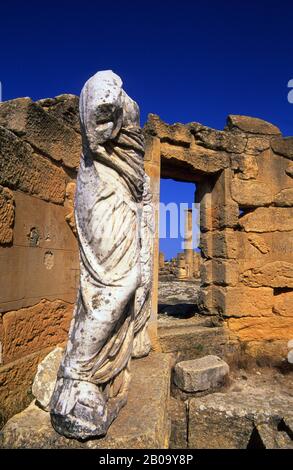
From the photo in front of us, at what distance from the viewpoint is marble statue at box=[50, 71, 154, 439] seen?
64.8 inches

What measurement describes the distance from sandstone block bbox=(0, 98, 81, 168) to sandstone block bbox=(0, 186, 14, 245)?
70cm

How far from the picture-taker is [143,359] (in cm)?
287

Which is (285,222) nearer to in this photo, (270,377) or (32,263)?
(270,377)

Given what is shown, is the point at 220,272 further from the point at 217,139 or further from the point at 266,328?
the point at 217,139

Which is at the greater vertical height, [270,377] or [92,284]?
[92,284]

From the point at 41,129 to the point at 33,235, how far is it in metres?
1.13

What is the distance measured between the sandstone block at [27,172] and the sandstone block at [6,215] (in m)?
0.10

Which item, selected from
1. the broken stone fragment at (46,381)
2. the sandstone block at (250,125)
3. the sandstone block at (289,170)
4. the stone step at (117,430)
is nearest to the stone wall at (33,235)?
the broken stone fragment at (46,381)

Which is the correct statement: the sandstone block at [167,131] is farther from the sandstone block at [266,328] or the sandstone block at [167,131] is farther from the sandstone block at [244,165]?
the sandstone block at [266,328]

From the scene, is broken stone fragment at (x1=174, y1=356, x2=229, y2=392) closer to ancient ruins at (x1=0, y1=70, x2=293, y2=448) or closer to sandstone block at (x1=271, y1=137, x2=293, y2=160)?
ancient ruins at (x1=0, y1=70, x2=293, y2=448)

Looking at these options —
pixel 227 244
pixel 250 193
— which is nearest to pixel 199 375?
pixel 227 244

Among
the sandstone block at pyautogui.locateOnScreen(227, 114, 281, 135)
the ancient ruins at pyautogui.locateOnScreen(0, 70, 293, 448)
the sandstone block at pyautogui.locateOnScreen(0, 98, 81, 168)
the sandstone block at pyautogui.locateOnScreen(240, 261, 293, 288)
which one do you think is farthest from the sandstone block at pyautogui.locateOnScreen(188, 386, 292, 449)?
the sandstone block at pyautogui.locateOnScreen(227, 114, 281, 135)
